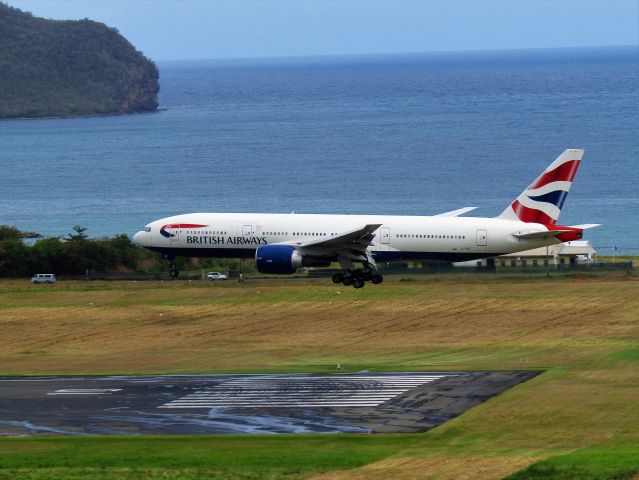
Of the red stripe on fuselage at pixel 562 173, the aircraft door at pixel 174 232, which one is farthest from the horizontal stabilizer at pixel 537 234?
the aircraft door at pixel 174 232

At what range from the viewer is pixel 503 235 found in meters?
73.1

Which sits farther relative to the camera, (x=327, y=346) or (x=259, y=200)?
(x=259, y=200)

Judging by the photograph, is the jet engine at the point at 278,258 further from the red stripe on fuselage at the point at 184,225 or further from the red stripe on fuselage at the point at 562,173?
the red stripe on fuselage at the point at 562,173

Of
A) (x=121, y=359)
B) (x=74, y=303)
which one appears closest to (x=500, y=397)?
(x=121, y=359)

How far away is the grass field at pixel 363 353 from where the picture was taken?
1405 inches

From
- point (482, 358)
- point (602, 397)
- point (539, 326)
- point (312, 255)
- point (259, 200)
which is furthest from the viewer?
point (259, 200)

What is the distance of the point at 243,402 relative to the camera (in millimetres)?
44469

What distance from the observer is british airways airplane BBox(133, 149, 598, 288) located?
72.3 m

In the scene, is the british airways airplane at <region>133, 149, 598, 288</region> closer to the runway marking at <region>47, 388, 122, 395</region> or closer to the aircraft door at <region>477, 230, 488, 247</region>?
the aircraft door at <region>477, 230, 488, 247</region>

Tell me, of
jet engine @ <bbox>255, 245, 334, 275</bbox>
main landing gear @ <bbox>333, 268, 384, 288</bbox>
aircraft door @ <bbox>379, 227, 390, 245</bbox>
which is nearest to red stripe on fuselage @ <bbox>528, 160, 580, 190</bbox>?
aircraft door @ <bbox>379, 227, 390, 245</bbox>

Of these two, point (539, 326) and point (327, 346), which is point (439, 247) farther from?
point (327, 346)

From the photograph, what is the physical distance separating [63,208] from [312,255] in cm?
9633

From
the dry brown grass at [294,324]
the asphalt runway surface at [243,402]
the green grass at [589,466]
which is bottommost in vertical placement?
the green grass at [589,466]

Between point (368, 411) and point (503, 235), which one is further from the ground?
point (503, 235)
